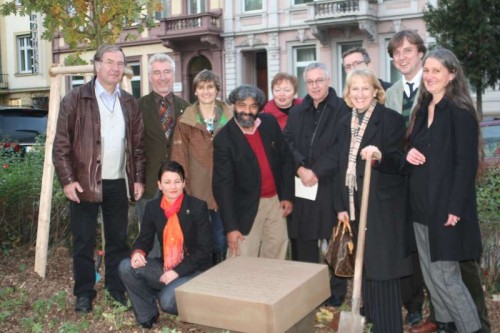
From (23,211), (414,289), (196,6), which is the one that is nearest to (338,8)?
(196,6)

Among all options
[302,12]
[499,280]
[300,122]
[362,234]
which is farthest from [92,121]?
[302,12]

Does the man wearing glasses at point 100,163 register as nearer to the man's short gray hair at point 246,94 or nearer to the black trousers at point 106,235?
the black trousers at point 106,235

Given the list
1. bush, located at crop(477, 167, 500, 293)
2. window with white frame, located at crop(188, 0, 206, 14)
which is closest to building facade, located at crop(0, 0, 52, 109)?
window with white frame, located at crop(188, 0, 206, 14)

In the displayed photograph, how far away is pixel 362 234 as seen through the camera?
12.1 feet

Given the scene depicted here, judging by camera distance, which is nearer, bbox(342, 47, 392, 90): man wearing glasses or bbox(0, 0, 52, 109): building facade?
bbox(342, 47, 392, 90): man wearing glasses

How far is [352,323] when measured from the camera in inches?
144

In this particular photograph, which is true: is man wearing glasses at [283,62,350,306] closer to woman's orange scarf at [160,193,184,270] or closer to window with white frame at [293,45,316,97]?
woman's orange scarf at [160,193,184,270]

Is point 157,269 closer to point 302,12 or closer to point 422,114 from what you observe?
point 422,114

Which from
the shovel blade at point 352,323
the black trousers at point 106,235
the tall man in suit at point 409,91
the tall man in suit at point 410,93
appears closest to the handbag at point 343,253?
the shovel blade at point 352,323

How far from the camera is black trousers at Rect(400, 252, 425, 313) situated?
436 cm

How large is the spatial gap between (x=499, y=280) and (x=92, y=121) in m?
3.41

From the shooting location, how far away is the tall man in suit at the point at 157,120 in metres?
4.96

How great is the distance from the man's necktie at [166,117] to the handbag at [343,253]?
1729 millimetres

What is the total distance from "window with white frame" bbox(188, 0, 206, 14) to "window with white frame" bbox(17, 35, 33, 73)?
10610 millimetres
